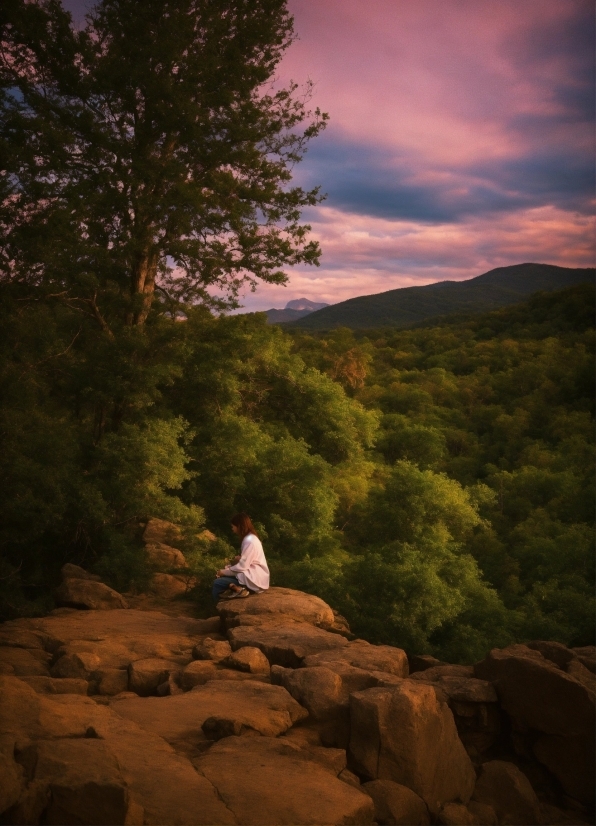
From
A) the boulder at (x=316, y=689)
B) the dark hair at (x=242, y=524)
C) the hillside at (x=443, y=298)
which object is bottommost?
the boulder at (x=316, y=689)

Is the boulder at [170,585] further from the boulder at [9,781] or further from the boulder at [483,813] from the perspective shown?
the boulder at [9,781]

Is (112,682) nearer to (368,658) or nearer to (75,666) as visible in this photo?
(75,666)

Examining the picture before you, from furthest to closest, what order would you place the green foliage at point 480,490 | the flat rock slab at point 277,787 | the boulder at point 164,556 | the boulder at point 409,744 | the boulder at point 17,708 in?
the green foliage at point 480,490 → the boulder at point 164,556 → the boulder at point 409,744 → the boulder at point 17,708 → the flat rock slab at point 277,787

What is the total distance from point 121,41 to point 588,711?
1516 cm

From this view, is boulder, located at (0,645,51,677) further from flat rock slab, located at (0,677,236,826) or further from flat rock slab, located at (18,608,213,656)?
flat rock slab, located at (0,677,236,826)

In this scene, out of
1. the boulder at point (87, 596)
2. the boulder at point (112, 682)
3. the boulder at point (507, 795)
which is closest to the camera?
the boulder at point (507, 795)

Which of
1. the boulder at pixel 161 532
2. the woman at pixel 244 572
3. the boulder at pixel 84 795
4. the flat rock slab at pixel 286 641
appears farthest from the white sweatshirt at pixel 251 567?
the boulder at pixel 84 795

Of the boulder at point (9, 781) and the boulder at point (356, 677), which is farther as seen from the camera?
the boulder at point (356, 677)

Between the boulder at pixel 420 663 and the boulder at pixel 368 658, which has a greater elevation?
the boulder at pixel 368 658

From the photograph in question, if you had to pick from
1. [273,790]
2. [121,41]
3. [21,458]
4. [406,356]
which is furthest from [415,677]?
[406,356]

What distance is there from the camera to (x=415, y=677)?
22.4 feet

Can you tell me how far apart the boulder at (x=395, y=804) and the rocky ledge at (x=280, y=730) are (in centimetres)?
1

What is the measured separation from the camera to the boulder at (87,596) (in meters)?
9.50

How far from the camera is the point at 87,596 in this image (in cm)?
956
